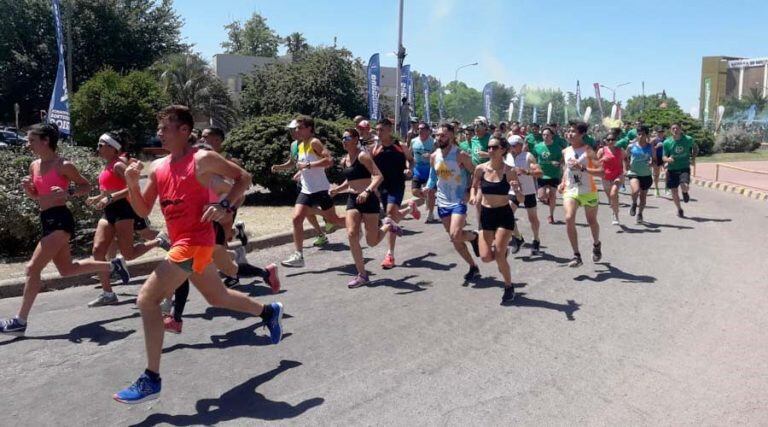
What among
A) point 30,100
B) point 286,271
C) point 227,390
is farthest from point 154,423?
point 30,100

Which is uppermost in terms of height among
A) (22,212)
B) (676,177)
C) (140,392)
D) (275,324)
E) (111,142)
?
(111,142)

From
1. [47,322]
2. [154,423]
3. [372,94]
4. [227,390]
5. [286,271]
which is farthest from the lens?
[372,94]

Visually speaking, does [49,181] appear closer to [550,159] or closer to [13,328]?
[13,328]

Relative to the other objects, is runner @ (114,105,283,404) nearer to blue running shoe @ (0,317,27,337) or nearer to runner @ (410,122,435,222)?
blue running shoe @ (0,317,27,337)

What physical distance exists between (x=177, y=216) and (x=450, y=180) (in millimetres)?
4152

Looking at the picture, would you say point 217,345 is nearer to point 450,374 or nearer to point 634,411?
point 450,374

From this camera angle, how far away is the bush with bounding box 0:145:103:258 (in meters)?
8.73

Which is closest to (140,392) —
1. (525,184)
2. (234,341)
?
(234,341)

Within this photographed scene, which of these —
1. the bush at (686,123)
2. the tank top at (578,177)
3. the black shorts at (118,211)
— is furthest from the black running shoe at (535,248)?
the bush at (686,123)

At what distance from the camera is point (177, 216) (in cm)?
440

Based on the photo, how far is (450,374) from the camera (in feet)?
16.0

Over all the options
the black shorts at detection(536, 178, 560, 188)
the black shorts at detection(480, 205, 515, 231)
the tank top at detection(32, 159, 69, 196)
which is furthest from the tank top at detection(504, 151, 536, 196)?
the tank top at detection(32, 159, 69, 196)

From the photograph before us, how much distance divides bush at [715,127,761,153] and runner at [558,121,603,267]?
37335mm

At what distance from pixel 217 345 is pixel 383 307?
1.79m
